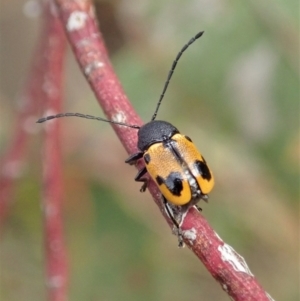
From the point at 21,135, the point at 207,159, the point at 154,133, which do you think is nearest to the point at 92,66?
the point at 154,133

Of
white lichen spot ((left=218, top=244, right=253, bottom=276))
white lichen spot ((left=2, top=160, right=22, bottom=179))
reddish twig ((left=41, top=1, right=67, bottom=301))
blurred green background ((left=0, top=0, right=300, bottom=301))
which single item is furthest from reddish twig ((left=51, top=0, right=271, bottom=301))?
blurred green background ((left=0, top=0, right=300, bottom=301))

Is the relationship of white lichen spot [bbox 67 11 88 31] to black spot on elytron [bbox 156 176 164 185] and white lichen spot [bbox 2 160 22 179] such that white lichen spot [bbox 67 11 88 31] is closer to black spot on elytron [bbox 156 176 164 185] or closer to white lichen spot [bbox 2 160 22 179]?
black spot on elytron [bbox 156 176 164 185]

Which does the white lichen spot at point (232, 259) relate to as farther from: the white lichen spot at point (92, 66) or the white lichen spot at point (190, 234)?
the white lichen spot at point (92, 66)

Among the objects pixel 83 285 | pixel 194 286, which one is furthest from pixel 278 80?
pixel 83 285

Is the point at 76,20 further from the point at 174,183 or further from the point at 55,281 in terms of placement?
the point at 55,281

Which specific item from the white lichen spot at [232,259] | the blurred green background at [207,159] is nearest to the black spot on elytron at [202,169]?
the white lichen spot at [232,259]

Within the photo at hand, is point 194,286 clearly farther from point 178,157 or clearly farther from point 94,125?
point 178,157
